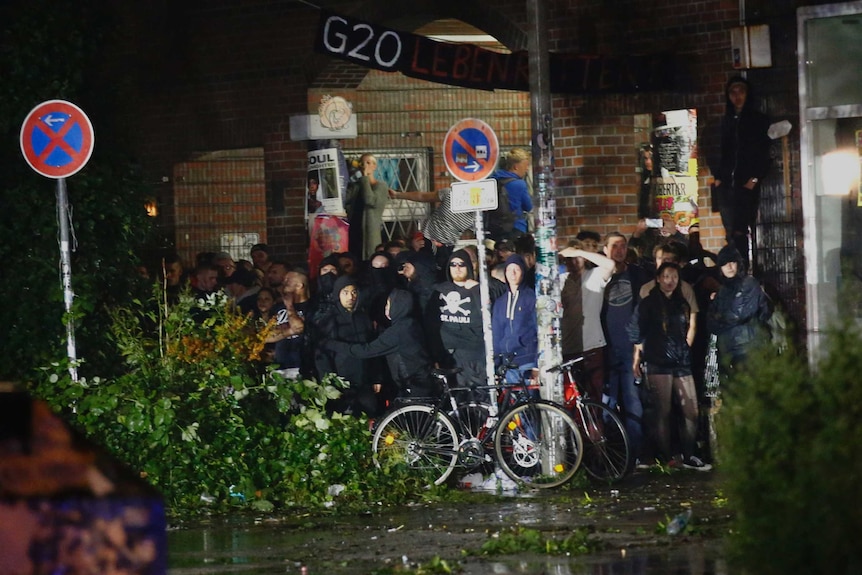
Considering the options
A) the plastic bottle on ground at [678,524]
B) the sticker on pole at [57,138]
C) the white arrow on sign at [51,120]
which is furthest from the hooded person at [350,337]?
the plastic bottle on ground at [678,524]

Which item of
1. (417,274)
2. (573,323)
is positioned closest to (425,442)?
(573,323)

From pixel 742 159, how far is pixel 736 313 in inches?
62.8

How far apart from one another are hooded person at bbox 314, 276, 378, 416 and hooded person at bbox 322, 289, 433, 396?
0.37 metres

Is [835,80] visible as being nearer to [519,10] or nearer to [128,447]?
[519,10]

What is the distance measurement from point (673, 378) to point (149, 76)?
8.20 metres

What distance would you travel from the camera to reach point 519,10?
16.1 m

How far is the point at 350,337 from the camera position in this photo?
601 inches

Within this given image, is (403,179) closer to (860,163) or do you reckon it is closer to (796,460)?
(860,163)

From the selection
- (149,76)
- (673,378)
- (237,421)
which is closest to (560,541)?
(237,421)

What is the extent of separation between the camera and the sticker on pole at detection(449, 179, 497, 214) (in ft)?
43.1

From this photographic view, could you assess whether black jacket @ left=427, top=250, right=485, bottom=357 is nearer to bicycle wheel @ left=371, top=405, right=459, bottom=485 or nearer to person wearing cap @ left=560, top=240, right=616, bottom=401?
person wearing cap @ left=560, top=240, right=616, bottom=401

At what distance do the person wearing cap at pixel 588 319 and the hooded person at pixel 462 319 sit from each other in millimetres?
836

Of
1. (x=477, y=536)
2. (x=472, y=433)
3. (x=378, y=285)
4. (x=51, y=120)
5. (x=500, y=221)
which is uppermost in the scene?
(x=51, y=120)

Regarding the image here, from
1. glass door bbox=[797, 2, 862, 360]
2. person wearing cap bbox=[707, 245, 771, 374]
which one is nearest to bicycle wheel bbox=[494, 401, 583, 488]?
person wearing cap bbox=[707, 245, 771, 374]
